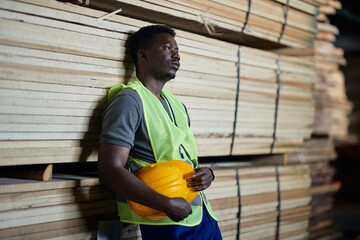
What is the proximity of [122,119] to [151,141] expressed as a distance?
274 mm

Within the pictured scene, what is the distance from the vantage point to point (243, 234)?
4.14 meters

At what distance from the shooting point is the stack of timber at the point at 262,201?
396cm

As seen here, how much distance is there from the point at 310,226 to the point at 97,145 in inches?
137

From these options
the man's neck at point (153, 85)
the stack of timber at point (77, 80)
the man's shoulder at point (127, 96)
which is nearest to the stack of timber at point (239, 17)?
the stack of timber at point (77, 80)

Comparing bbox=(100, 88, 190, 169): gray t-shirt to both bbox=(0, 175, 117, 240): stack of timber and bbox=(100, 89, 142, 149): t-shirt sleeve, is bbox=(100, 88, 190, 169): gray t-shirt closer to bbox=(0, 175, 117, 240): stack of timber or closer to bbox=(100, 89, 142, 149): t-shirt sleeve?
bbox=(100, 89, 142, 149): t-shirt sleeve

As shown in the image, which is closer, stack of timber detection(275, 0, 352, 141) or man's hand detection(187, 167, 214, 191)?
man's hand detection(187, 167, 214, 191)

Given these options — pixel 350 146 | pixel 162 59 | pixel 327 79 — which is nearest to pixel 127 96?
pixel 162 59

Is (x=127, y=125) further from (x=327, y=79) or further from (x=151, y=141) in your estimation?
(x=327, y=79)

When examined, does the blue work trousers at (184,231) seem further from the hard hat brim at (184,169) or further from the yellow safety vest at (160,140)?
the hard hat brim at (184,169)

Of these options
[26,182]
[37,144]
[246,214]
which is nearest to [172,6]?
[37,144]

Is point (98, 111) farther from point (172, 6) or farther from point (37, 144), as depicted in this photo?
point (172, 6)

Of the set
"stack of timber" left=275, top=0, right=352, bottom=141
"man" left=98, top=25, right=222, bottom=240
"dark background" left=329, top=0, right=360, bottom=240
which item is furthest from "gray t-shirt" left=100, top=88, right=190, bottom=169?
"dark background" left=329, top=0, right=360, bottom=240

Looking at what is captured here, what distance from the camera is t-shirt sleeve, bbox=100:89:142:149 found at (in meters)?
2.63

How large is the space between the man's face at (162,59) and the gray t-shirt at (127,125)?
32 centimetres
